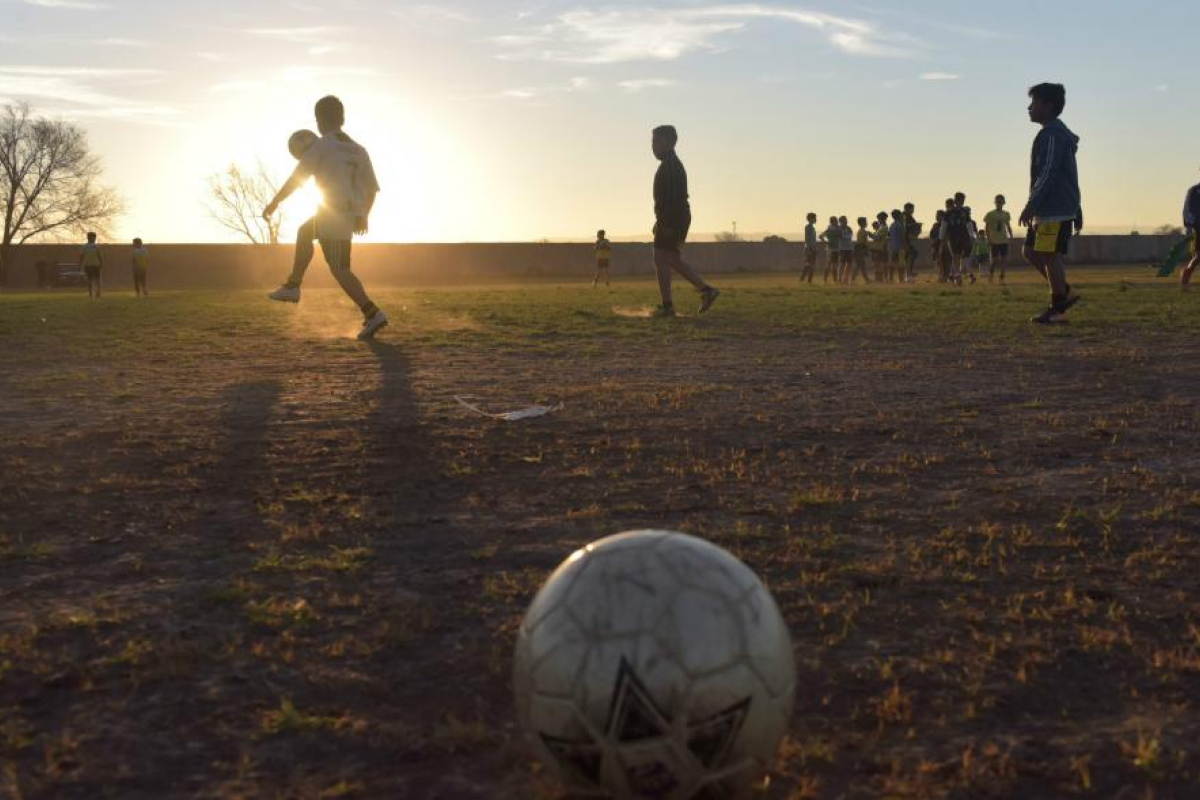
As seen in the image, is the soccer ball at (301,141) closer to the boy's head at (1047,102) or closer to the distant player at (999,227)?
the boy's head at (1047,102)

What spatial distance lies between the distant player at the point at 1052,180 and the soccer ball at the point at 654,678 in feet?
31.7

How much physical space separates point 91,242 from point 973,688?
31714mm

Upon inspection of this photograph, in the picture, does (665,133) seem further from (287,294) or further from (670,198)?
(287,294)

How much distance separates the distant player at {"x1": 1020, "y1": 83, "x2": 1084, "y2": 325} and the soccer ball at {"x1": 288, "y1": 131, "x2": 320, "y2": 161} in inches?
259

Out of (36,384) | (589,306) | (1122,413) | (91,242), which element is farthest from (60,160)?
(1122,413)

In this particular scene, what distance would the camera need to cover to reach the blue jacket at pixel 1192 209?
59.2ft

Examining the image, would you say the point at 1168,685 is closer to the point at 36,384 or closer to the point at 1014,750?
the point at 1014,750

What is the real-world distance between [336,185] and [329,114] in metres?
0.62

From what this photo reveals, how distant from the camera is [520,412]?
647 centimetres

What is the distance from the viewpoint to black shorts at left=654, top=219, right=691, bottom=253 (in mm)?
12867

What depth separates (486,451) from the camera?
5449 mm

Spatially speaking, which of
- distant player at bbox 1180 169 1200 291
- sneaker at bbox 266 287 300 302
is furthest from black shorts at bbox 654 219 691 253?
distant player at bbox 1180 169 1200 291

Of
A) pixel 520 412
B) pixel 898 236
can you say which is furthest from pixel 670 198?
pixel 898 236

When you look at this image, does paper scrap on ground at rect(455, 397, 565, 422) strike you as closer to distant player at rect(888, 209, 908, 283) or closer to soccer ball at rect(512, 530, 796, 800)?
soccer ball at rect(512, 530, 796, 800)
